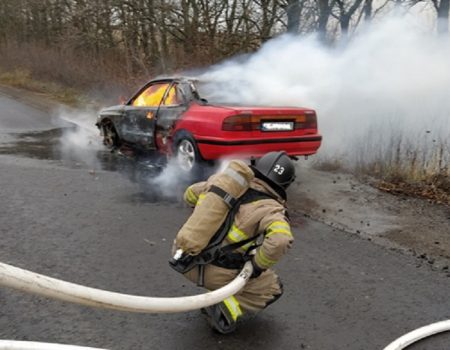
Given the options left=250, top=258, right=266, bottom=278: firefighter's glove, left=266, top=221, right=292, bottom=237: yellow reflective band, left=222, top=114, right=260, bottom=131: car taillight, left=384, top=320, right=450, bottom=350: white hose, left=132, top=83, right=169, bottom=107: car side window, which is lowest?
left=384, top=320, right=450, bottom=350: white hose

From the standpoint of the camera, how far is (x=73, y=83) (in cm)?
1959

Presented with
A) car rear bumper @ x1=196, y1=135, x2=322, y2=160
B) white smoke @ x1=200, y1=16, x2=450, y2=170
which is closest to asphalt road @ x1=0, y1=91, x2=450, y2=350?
car rear bumper @ x1=196, y1=135, x2=322, y2=160

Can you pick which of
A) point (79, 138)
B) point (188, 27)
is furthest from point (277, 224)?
point (188, 27)

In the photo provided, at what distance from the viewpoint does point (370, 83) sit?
30.6ft

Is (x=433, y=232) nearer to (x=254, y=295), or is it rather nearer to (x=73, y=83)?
(x=254, y=295)

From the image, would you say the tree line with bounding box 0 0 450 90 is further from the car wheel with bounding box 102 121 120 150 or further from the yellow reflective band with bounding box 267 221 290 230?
the yellow reflective band with bounding box 267 221 290 230

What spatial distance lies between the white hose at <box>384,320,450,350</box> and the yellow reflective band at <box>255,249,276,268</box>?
2.85ft

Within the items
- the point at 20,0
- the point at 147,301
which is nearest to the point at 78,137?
the point at 147,301

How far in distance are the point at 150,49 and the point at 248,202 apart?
58.3 ft

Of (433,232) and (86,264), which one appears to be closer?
(86,264)

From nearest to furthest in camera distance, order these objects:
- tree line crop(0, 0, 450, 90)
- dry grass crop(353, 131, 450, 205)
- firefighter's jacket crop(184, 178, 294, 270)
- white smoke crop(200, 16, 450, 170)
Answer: firefighter's jacket crop(184, 178, 294, 270) → dry grass crop(353, 131, 450, 205) → white smoke crop(200, 16, 450, 170) → tree line crop(0, 0, 450, 90)

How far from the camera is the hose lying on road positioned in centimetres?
207

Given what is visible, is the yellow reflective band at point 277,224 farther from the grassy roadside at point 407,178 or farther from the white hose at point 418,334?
the grassy roadside at point 407,178

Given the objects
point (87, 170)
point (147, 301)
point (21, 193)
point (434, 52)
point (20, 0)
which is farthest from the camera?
point (20, 0)
